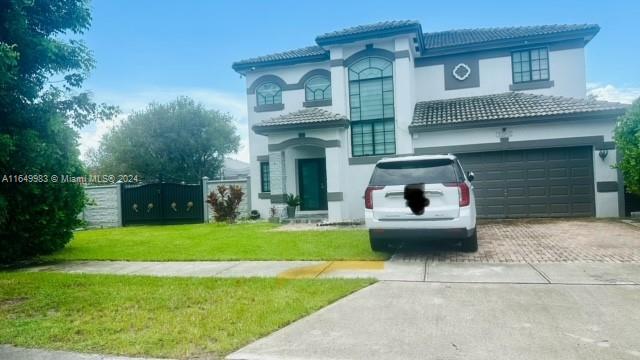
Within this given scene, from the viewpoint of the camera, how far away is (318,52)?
18.3 metres

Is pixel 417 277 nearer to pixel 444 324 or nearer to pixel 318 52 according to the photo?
pixel 444 324

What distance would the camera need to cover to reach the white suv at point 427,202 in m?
7.40

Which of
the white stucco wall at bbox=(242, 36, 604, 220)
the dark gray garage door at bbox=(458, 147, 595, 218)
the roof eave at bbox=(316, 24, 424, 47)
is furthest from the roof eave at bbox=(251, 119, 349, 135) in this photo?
the dark gray garage door at bbox=(458, 147, 595, 218)

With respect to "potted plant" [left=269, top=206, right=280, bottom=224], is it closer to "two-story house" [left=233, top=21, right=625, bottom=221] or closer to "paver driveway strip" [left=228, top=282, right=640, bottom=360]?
"two-story house" [left=233, top=21, right=625, bottom=221]

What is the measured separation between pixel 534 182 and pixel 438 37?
8.72 meters

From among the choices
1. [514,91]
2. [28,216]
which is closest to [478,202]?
[514,91]

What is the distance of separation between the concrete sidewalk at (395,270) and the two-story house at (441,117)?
7473 mm

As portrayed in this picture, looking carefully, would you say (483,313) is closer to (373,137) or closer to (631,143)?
(631,143)

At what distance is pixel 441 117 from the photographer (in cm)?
1507

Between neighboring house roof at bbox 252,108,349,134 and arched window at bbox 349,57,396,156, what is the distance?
2.75 ft

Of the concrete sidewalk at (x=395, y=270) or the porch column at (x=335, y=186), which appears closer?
the concrete sidewalk at (x=395, y=270)

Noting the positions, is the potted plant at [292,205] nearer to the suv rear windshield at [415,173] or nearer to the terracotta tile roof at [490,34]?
the suv rear windshield at [415,173]

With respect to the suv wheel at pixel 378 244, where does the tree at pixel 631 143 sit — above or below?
above

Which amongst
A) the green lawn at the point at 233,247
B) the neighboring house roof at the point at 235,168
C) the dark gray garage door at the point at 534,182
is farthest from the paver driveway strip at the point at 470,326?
the neighboring house roof at the point at 235,168
